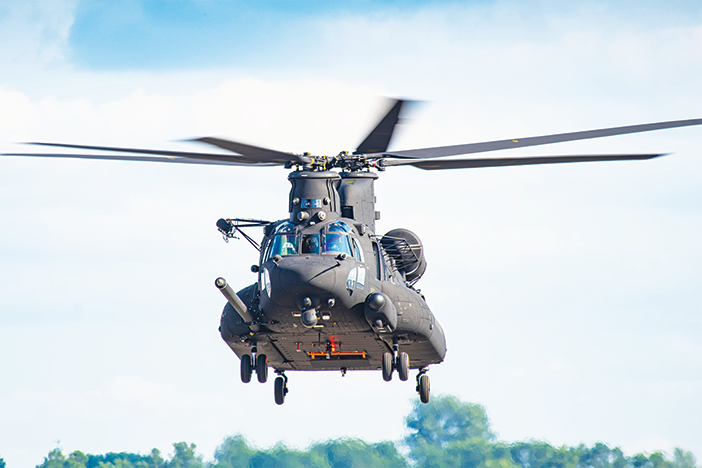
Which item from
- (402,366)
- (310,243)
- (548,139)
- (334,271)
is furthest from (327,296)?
(548,139)

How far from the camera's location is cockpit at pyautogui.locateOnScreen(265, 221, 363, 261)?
75.8 ft

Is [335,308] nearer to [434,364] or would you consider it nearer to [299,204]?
[299,204]

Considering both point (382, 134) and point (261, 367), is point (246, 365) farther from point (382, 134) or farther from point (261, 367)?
point (382, 134)

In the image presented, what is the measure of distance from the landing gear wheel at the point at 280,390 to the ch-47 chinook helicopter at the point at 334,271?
0.03 meters

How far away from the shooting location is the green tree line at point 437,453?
1601 inches

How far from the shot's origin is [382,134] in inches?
981

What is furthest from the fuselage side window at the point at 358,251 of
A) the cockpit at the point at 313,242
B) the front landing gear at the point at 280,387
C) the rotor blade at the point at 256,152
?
the front landing gear at the point at 280,387

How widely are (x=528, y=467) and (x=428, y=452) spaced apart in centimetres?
428

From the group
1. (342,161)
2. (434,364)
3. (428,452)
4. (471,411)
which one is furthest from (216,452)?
(342,161)

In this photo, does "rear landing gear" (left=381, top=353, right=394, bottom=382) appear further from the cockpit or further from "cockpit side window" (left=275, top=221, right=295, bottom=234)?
"cockpit side window" (left=275, top=221, right=295, bottom=234)

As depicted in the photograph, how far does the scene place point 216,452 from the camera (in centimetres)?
4253

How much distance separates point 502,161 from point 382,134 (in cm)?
295

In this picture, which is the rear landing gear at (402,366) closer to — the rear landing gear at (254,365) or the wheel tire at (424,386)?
the wheel tire at (424,386)

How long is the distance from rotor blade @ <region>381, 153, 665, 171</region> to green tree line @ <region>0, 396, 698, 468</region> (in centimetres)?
1584
